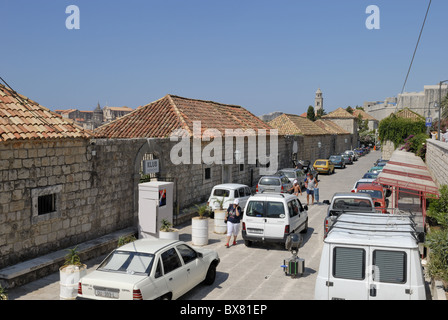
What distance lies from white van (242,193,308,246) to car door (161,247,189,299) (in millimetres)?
4829

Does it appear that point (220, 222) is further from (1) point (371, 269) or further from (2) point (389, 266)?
(2) point (389, 266)

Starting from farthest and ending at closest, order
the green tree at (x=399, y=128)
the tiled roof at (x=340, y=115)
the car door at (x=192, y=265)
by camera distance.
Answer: the tiled roof at (x=340, y=115)
the green tree at (x=399, y=128)
the car door at (x=192, y=265)

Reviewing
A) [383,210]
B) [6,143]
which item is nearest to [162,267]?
[6,143]

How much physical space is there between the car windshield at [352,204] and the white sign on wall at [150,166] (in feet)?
23.4

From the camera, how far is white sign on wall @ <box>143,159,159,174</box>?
16.0m

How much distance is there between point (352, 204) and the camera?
46.9 feet

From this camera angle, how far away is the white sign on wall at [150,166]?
16.0 metres

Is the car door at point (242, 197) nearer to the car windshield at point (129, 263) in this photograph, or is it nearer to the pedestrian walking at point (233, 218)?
the pedestrian walking at point (233, 218)

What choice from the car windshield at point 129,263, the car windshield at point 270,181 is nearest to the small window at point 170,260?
the car windshield at point 129,263

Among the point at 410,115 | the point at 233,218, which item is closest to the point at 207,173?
the point at 233,218

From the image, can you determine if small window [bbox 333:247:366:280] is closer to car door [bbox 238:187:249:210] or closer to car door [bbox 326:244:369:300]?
car door [bbox 326:244:369:300]

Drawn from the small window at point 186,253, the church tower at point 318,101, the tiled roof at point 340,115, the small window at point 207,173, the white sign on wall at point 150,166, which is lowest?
the small window at point 186,253

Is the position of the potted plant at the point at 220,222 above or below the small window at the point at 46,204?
below

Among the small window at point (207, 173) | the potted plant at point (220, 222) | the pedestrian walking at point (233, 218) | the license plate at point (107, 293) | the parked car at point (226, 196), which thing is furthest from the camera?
the small window at point (207, 173)
